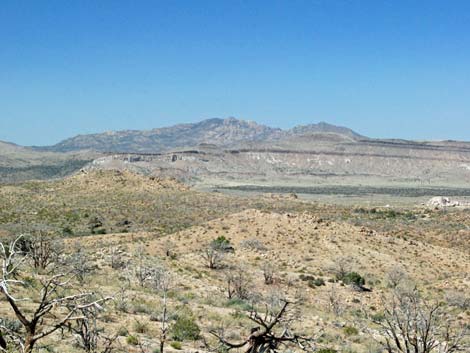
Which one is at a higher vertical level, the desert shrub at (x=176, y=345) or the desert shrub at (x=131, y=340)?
the desert shrub at (x=131, y=340)

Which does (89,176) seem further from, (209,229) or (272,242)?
(272,242)

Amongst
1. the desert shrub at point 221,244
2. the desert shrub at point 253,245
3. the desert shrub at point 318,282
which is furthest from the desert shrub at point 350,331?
the desert shrub at point 253,245

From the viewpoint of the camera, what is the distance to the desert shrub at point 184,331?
12.1m

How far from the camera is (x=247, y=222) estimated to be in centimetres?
4112

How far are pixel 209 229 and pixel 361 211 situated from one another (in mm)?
41493

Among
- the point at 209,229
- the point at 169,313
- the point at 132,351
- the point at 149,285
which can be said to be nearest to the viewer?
the point at 132,351

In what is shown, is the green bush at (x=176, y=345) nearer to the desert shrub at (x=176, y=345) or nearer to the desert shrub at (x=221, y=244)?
the desert shrub at (x=176, y=345)

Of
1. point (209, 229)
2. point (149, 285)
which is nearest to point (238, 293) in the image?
point (149, 285)

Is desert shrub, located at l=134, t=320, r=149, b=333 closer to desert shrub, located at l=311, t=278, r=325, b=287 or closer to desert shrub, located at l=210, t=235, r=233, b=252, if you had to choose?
desert shrub, located at l=311, t=278, r=325, b=287

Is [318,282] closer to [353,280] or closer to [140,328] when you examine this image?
[353,280]

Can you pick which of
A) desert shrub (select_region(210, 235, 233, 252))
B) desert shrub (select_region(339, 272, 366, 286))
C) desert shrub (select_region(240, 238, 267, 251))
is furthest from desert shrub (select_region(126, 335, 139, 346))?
desert shrub (select_region(240, 238, 267, 251))

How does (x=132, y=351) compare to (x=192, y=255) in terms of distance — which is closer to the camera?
(x=132, y=351)

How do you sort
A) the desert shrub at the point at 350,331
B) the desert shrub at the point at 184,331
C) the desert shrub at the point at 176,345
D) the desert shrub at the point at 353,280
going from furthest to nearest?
1. the desert shrub at the point at 353,280
2. the desert shrub at the point at 350,331
3. the desert shrub at the point at 184,331
4. the desert shrub at the point at 176,345

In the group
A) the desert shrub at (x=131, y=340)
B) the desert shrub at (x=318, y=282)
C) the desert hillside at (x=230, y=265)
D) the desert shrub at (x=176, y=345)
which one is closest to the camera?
the desert shrub at (x=131, y=340)
